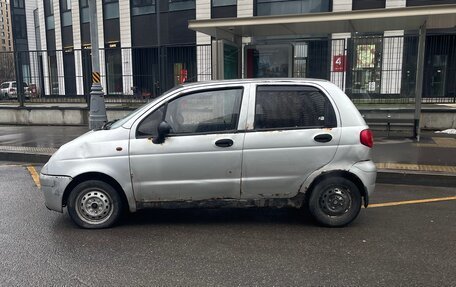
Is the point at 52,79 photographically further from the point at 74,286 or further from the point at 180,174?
the point at 74,286

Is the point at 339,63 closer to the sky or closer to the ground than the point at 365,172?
closer to the sky

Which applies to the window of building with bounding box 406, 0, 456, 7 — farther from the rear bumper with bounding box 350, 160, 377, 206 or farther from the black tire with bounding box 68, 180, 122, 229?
the black tire with bounding box 68, 180, 122, 229

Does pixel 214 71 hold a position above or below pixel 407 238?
above

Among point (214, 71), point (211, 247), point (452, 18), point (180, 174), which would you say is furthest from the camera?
point (214, 71)

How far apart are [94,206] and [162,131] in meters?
1.25

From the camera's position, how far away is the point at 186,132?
484cm

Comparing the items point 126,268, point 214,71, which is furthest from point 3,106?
point 126,268

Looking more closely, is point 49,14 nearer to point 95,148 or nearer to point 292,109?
point 95,148

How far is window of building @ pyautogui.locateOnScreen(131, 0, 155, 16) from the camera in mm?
24750

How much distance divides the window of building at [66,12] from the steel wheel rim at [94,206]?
87.6 feet

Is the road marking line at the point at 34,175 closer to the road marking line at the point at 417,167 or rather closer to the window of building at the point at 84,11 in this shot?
the road marking line at the point at 417,167

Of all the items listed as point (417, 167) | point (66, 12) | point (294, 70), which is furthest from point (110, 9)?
point (417, 167)

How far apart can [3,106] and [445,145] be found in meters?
15.0

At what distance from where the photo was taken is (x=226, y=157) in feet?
15.7
